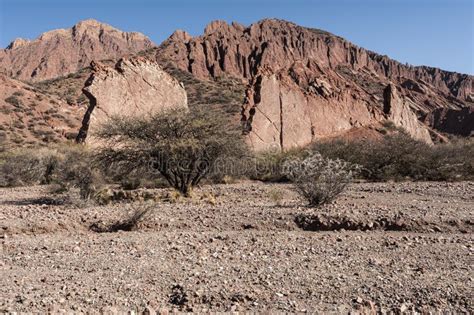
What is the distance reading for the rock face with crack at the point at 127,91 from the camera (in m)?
24.3

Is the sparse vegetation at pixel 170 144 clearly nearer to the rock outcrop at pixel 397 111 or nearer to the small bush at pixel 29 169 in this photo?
the small bush at pixel 29 169

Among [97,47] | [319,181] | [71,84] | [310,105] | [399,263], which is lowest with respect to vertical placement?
[399,263]

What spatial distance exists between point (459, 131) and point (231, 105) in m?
47.4

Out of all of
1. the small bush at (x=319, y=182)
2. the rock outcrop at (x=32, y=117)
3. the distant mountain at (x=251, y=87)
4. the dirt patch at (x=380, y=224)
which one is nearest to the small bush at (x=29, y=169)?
the distant mountain at (x=251, y=87)

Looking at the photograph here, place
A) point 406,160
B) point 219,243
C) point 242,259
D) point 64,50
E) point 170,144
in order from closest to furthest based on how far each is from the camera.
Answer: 1. point 242,259
2. point 219,243
3. point 170,144
4. point 406,160
5. point 64,50

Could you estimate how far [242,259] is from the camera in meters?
7.23

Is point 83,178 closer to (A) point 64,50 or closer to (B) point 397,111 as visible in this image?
(B) point 397,111

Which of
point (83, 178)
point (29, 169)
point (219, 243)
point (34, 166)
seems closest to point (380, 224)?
point (219, 243)

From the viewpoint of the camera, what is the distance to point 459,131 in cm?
7275

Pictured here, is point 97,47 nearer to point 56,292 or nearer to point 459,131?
point 459,131

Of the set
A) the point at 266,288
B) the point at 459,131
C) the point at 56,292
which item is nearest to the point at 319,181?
the point at 266,288

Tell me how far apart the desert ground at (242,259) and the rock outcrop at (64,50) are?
350ft

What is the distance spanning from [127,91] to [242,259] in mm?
20857

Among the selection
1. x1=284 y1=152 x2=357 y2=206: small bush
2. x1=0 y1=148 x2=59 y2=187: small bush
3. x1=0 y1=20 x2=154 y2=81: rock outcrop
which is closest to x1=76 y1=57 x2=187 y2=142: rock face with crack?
x1=0 y1=148 x2=59 y2=187: small bush
